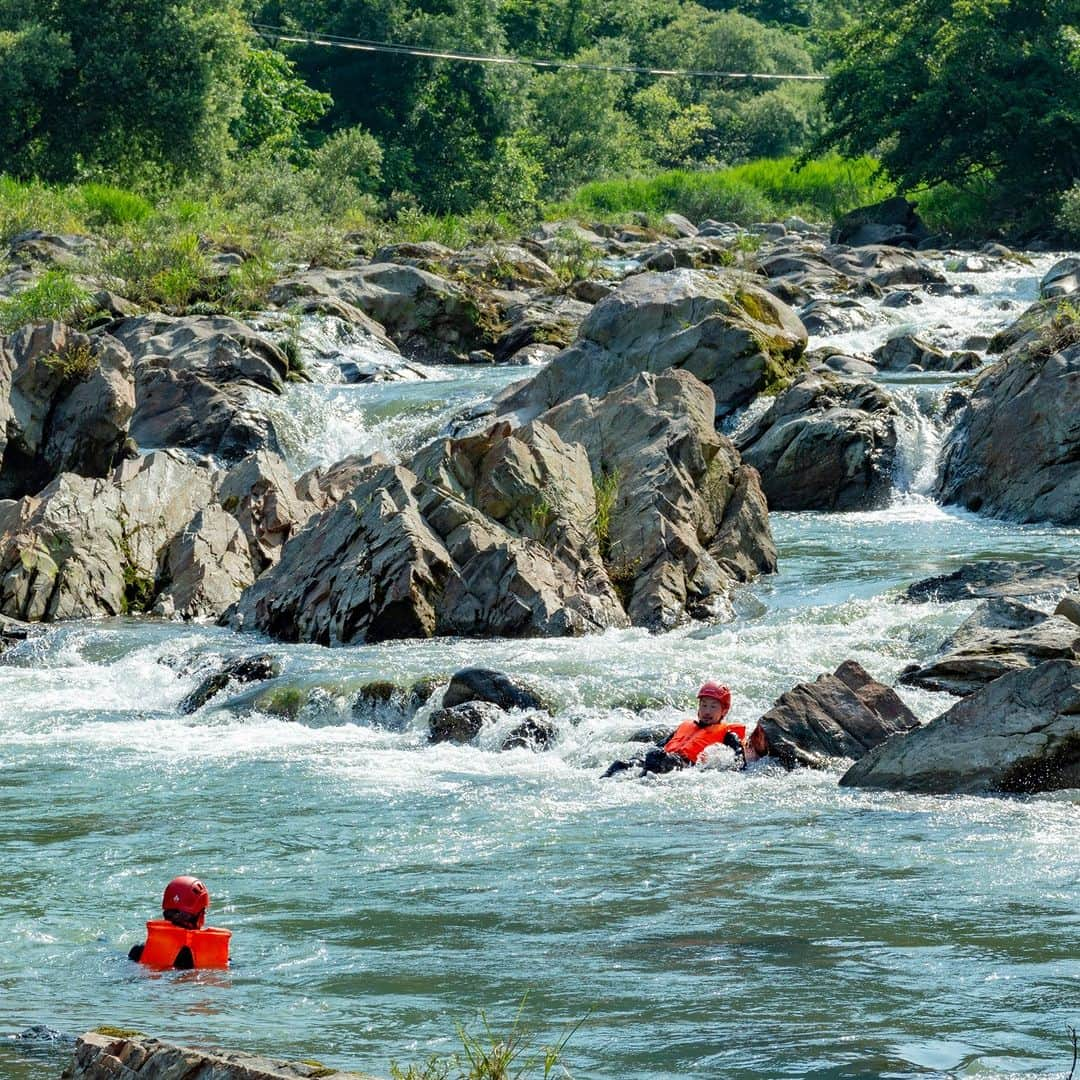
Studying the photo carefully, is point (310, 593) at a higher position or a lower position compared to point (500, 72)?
lower

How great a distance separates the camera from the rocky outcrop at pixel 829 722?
34.9ft

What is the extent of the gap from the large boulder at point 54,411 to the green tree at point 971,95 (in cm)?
2576

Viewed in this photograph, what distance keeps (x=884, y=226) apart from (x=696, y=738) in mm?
32544

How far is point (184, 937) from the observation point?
6672mm

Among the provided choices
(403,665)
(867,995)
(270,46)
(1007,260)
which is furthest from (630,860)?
(270,46)

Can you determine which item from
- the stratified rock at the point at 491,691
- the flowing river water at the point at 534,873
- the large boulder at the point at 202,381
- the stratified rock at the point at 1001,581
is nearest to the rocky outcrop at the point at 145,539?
the flowing river water at the point at 534,873

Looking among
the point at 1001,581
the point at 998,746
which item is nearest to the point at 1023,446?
the point at 1001,581

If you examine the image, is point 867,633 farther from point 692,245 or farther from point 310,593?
point 692,245

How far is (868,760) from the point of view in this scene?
10.1 meters

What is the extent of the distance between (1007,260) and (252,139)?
24629 millimetres

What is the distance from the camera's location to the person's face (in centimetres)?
1066

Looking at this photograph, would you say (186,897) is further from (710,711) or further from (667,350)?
(667,350)

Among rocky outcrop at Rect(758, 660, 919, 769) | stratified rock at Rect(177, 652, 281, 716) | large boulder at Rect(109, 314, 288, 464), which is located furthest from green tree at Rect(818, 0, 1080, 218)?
rocky outcrop at Rect(758, 660, 919, 769)

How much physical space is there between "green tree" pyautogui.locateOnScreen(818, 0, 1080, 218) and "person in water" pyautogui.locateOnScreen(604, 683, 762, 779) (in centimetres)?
3065
